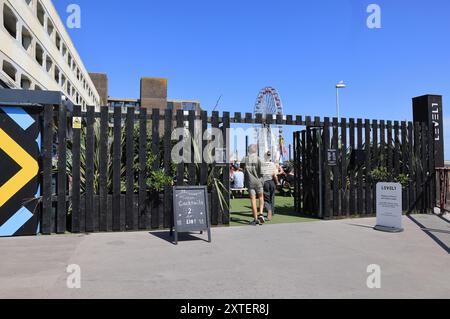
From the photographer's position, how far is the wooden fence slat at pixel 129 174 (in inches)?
323

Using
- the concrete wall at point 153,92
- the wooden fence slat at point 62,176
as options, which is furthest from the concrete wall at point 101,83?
the wooden fence slat at point 62,176

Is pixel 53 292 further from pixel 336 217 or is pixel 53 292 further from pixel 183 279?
pixel 336 217

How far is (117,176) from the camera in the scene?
26.7 feet

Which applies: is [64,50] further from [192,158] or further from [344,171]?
[344,171]

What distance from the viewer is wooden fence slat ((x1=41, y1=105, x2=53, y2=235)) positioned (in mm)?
7645

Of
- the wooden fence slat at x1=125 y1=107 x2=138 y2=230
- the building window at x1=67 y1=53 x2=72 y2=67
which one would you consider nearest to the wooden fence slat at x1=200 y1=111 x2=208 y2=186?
the wooden fence slat at x1=125 y1=107 x2=138 y2=230

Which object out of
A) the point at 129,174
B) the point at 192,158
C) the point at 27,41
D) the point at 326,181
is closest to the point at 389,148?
the point at 326,181

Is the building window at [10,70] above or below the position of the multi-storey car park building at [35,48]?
below

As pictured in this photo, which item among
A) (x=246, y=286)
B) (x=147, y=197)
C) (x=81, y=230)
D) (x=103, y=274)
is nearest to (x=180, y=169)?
(x=147, y=197)

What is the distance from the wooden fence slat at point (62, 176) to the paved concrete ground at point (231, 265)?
557 mm

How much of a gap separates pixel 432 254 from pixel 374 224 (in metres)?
3.07

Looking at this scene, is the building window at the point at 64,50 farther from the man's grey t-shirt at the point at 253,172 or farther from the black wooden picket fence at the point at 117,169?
the man's grey t-shirt at the point at 253,172
